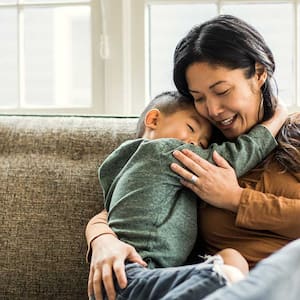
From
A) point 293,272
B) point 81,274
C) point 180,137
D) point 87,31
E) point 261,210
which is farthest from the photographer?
point 87,31

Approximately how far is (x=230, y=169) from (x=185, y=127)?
0.15 metres

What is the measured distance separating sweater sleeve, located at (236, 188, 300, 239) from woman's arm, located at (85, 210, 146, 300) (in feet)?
0.91

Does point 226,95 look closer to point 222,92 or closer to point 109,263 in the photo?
point 222,92

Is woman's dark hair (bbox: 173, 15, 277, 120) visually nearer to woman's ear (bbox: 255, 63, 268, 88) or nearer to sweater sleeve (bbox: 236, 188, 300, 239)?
woman's ear (bbox: 255, 63, 268, 88)

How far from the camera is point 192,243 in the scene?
162 centimetres

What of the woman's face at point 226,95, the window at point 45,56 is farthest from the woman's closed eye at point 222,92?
the window at point 45,56

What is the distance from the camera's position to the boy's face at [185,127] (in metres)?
1.67

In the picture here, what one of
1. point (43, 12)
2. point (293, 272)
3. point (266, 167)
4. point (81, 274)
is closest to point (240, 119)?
point (266, 167)

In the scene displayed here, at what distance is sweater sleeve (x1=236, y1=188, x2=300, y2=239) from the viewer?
1.55m

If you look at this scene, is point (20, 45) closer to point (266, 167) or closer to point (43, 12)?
point (43, 12)

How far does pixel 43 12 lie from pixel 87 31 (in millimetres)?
190

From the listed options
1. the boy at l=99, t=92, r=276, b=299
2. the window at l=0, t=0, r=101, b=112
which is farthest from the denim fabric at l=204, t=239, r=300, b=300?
the window at l=0, t=0, r=101, b=112

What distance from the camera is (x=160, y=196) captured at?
5.14 feet

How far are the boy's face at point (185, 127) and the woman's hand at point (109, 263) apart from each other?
305 millimetres
